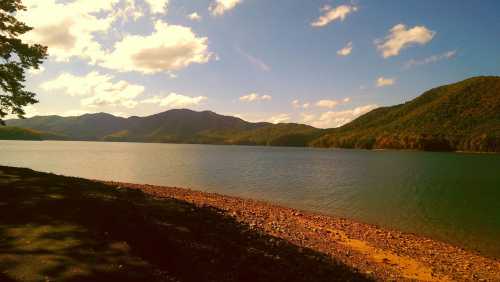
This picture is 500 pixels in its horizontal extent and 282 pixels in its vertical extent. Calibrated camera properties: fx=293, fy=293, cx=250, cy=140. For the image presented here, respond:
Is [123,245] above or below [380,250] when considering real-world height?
above

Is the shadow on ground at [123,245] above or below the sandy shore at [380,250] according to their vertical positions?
above

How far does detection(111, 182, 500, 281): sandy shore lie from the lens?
20.0 meters

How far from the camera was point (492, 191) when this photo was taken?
189 feet

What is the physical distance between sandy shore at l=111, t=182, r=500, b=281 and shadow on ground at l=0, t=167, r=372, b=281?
3.08m

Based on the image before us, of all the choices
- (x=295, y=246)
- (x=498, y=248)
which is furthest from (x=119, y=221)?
(x=498, y=248)

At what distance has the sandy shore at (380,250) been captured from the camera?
20.0 metres

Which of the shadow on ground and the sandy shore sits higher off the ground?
the shadow on ground

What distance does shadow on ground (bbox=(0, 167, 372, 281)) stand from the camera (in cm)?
1152

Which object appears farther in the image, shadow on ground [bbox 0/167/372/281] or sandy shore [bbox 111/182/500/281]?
sandy shore [bbox 111/182/500/281]

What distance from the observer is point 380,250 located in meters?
24.0

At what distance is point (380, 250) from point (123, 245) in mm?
20021

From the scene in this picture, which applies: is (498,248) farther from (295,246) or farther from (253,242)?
(253,242)

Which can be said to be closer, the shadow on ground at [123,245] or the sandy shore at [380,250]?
the shadow on ground at [123,245]

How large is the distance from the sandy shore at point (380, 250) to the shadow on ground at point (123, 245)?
10.1 ft
